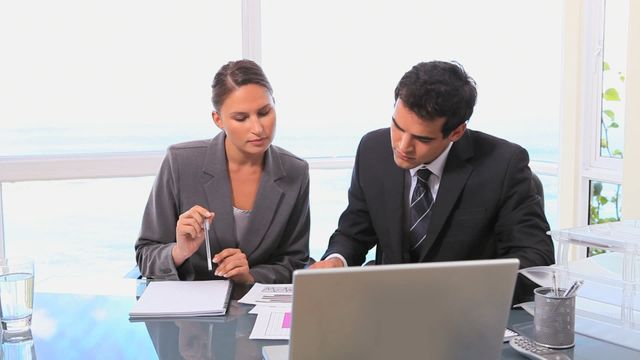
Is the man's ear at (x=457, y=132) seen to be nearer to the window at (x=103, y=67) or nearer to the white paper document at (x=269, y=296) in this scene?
Answer: the white paper document at (x=269, y=296)

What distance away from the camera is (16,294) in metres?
1.67

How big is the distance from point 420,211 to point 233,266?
1.95 feet

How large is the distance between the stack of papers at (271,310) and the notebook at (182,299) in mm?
76

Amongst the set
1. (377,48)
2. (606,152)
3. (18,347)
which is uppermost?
(377,48)

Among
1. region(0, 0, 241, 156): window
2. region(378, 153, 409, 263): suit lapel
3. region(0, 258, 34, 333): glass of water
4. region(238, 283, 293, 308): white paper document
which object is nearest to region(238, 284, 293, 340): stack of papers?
region(238, 283, 293, 308): white paper document

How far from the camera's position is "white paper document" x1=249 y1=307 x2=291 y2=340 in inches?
62.7

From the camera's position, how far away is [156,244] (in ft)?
7.46

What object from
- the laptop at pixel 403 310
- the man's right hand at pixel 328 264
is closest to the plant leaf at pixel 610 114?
the man's right hand at pixel 328 264

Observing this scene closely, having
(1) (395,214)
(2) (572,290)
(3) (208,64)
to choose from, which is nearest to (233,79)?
(1) (395,214)

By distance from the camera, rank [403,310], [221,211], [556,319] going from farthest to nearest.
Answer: [221,211] → [556,319] → [403,310]

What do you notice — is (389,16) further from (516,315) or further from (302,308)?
(302,308)

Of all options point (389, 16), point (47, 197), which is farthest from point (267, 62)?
point (47, 197)

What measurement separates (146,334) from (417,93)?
3.11 ft

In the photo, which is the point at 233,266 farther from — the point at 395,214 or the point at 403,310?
the point at 403,310
